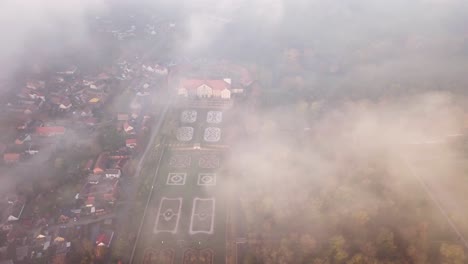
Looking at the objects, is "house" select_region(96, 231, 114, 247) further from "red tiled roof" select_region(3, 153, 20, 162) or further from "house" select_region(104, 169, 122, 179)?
"red tiled roof" select_region(3, 153, 20, 162)

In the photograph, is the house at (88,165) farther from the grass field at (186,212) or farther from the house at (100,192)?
the grass field at (186,212)

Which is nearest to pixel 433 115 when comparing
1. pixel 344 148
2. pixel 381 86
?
pixel 381 86

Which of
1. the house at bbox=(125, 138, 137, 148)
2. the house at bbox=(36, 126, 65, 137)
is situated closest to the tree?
the house at bbox=(125, 138, 137, 148)

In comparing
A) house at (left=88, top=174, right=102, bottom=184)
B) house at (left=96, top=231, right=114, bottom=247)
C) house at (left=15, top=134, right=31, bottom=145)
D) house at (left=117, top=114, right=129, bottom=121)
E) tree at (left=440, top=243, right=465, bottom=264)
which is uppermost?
house at (left=117, top=114, right=129, bottom=121)

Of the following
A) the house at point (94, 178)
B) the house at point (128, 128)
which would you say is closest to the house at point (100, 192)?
the house at point (94, 178)

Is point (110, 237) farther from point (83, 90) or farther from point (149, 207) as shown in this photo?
point (83, 90)
